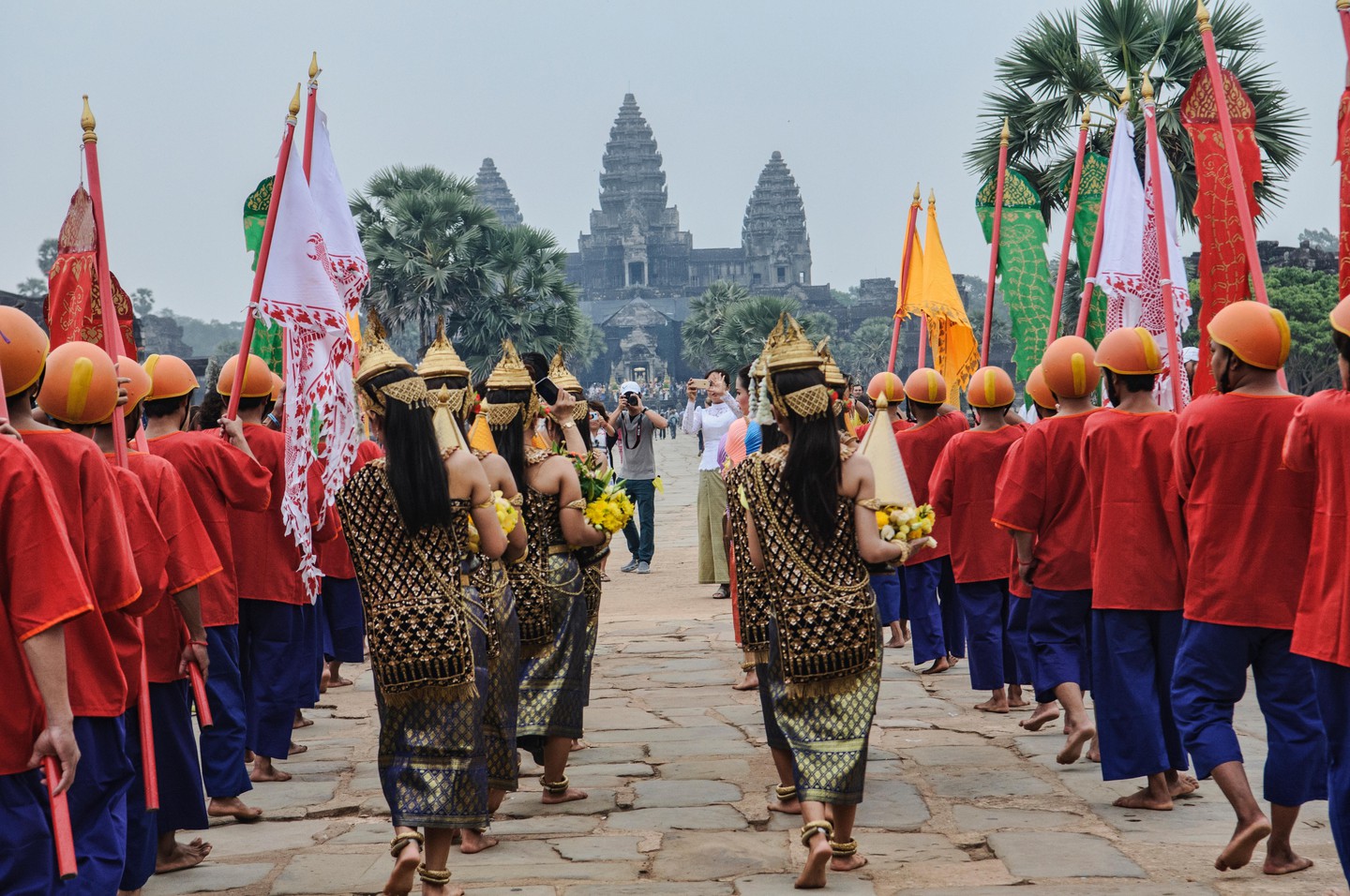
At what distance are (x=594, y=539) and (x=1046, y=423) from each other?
1.84 metres

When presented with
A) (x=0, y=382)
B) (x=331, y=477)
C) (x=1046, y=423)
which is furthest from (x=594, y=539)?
(x=0, y=382)

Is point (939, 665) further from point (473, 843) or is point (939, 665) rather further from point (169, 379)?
point (169, 379)

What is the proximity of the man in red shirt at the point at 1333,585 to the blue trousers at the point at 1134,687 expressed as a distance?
124 cm

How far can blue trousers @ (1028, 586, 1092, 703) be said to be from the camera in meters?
5.68

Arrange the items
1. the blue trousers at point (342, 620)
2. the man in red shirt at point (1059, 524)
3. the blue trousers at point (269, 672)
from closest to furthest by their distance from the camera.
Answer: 1. the man in red shirt at point (1059, 524)
2. the blue trousers at point (269, 672)
3. the blue trousers at point (342, 620)

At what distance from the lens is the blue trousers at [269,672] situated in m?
5.74

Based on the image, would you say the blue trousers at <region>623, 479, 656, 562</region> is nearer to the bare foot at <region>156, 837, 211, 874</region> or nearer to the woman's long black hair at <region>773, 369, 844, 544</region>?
the bare foot at <region>156, 837, 211, 874</region>

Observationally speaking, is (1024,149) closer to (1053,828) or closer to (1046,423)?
(1046,423)

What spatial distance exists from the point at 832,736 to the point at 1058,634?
68.4 inches

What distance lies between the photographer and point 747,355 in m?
45.7

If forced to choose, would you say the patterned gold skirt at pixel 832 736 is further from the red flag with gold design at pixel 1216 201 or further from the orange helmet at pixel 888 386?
the orange helmet at pixel 888 386

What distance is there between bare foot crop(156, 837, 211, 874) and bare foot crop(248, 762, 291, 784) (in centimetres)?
117

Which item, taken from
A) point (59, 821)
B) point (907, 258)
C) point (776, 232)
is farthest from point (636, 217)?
point (59, 821)

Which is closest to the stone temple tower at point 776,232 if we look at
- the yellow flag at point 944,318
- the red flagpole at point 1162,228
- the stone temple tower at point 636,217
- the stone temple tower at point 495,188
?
the stone temple tower at point 636,217
